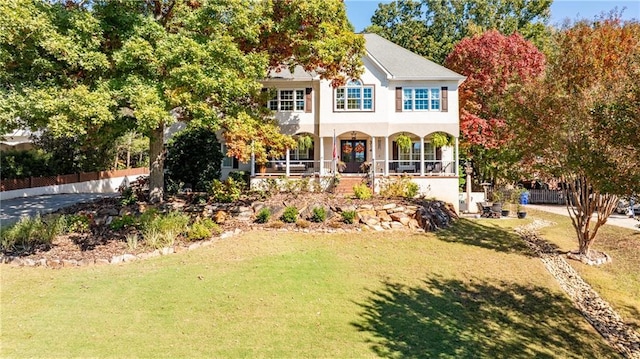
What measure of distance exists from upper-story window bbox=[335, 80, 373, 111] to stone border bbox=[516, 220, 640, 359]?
10.9 meters

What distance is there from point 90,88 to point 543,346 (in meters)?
14.5

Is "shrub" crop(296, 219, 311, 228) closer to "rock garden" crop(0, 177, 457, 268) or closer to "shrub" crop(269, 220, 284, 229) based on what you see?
"rock garden" crop(0, 177, 457, 268)

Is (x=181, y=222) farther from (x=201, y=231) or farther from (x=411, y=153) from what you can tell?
(x=411, y=153)

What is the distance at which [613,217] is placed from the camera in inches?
874

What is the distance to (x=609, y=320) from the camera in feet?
32.2

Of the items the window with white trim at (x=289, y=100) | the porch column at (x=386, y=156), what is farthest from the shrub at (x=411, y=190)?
the window with white trim at (x=289, y=100)

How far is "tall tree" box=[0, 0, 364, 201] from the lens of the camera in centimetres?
1101

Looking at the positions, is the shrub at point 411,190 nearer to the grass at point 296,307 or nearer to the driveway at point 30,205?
the grass at point 296,307

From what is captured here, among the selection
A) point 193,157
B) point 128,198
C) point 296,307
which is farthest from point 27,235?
point 296,307

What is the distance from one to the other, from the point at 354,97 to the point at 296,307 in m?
14.8

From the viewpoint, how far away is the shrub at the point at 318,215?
1548 centimetres

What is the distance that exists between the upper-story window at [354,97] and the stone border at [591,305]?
1089cm

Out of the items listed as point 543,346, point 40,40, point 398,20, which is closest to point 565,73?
point 543,346

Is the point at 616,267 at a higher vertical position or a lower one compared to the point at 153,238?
lower
